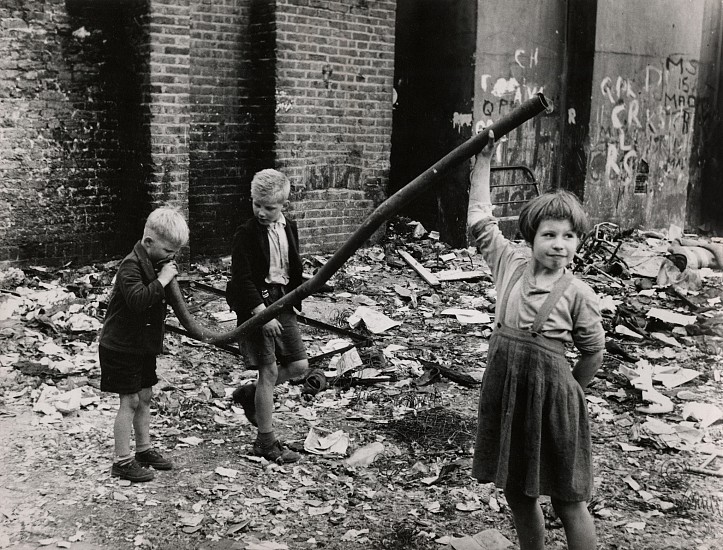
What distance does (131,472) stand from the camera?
4082mm

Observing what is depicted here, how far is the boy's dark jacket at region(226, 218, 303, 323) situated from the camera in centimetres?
427

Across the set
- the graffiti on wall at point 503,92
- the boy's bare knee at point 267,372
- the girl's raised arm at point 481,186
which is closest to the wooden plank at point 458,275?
the graffiti on wall at point 503,92

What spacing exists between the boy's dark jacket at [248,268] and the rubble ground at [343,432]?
37.1 inches

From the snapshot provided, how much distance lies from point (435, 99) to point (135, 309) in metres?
7.81

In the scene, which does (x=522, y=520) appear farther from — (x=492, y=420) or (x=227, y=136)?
(x=227, y=136)

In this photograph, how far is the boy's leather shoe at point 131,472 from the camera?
4.07 metres

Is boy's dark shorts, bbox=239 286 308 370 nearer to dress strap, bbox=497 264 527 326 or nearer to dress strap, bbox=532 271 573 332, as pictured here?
dress strap, bbox=497 264 527 326

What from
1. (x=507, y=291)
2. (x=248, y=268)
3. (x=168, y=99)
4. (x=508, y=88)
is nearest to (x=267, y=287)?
(x=248, y=268)

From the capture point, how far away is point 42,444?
14.9 ft

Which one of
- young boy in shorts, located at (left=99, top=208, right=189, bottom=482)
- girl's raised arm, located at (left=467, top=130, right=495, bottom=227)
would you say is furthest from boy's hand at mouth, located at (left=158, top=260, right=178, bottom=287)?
girl's raised arm, located at (left=467, top=130, right=495, bottom=227)

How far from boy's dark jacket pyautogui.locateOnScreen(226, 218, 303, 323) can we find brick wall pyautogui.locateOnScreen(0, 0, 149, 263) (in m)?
4.58

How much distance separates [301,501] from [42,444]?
5.59 feet

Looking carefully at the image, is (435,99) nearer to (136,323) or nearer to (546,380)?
(136,323)

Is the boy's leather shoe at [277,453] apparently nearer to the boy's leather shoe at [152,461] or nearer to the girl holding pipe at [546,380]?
the boy's leather shoe at [152,461]
